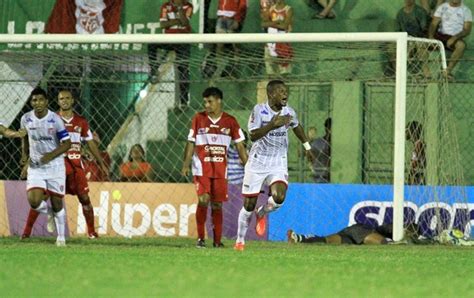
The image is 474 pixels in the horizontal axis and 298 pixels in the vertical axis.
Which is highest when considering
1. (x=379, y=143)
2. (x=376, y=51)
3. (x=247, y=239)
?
(x=376, y=51)

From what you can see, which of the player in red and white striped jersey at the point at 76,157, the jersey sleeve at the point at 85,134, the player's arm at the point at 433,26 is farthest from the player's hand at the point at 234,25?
the jersey sleeve at the point at 85,134

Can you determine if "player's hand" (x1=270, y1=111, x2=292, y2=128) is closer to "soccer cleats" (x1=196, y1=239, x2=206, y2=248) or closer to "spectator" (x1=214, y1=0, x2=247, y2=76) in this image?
"soccer cleats" (x1=196, y1=239, x2=206, y2=248)

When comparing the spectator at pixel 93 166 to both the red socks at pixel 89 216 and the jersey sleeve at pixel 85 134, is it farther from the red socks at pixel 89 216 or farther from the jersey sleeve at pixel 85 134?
the jersey sleeve at pixel 85 134

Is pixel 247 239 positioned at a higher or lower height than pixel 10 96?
lower

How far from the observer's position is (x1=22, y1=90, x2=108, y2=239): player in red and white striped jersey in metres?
17.8

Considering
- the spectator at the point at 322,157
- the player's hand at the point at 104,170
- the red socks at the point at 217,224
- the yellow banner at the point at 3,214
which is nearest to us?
the red socks at the point at 217,224

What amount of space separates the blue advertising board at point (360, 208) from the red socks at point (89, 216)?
2.67 m

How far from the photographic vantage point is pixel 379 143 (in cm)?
2016

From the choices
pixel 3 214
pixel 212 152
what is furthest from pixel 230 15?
pixel 212 152

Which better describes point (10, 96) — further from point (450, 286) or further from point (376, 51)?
point (450, 286)

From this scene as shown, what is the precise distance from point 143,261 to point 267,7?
33.7 feet

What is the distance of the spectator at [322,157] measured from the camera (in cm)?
2022

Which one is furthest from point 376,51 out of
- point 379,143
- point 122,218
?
point 122,218

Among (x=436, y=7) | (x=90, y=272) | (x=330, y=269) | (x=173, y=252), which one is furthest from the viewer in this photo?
(x=436, y=7)
